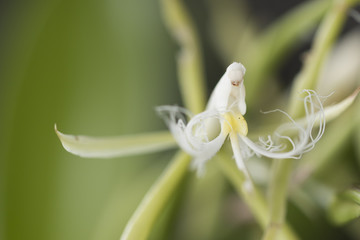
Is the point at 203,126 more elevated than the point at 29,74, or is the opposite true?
the point at 29,74

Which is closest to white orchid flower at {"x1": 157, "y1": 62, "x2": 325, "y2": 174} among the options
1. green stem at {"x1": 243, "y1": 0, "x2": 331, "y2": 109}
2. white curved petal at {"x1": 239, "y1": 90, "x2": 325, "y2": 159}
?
white curved petal at {"x1": 239, "y1": 90, "x2": 325, "y2": 159}

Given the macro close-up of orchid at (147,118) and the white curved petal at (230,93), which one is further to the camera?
the macro close-up of orchid at (147,118)

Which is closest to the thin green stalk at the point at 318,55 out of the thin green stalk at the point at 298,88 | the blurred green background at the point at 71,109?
the thin green stalk at the point at 298,88

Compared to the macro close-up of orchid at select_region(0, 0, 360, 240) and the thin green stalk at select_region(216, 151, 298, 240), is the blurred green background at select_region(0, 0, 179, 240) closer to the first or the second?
the macro close-up of orchid at select_region(0, 0, 360, 240)

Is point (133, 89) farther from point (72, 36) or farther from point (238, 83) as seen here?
point (238, 83)

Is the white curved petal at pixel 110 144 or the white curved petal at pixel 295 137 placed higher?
the white curved petal at pixel 110 144

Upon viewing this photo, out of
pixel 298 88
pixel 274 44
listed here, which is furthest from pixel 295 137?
pixel 274 44

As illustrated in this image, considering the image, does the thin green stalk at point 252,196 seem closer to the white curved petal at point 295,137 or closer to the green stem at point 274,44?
the white curved petal at point 295,137

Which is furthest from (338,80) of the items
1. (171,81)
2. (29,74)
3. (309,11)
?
(29,74)
